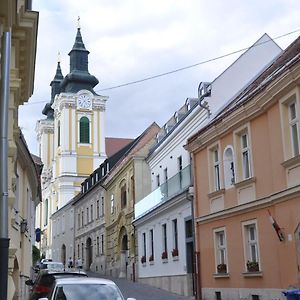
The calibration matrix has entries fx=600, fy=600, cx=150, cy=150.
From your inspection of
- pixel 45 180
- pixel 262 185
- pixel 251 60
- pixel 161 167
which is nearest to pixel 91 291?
pixel 262 185

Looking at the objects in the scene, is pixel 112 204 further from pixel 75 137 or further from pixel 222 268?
pixel 75 137

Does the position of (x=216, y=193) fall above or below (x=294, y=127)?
below

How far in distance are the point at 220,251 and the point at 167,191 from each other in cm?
776

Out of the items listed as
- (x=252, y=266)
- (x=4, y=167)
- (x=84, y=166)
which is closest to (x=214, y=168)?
(x=252, y=266)

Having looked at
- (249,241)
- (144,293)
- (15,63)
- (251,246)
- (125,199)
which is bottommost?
(144,293)

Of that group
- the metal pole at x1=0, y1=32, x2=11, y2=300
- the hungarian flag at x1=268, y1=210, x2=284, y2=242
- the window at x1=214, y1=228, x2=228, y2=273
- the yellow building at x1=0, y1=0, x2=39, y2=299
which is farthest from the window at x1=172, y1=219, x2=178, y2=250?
the metal pole at x1=0, y1=32, x2=11, y2=300

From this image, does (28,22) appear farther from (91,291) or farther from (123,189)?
(123,189)

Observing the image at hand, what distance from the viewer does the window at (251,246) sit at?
63.5 ft

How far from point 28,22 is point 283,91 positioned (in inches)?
314

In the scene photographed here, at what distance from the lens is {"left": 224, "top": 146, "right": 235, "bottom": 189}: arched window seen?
21.5 m

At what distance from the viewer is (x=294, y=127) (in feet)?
56.4

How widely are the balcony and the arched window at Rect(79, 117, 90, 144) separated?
43499 mm

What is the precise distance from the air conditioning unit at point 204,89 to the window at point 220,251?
657 centimetres

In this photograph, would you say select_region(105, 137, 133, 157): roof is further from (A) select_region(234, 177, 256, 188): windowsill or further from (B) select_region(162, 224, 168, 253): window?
(A) select_region(234, 177, 256, 188): windowsill
